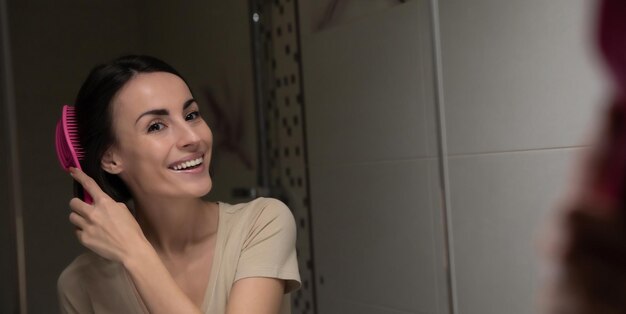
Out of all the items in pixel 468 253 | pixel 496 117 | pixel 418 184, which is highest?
pixel 496 117

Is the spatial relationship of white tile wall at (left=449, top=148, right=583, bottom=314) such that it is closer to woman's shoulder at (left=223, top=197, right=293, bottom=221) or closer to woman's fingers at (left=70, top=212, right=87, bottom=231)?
woman's shoulder at (left=223, top=197, right=293, bottom=221)

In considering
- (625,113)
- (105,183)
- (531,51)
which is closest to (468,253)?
(531,51)

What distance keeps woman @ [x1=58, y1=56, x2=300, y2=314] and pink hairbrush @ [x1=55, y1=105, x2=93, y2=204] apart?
11 millimetres

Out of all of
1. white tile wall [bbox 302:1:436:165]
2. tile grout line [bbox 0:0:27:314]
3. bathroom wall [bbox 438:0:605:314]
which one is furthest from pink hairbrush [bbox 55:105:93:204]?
bathroom wall [bbox 438:0:605:314]

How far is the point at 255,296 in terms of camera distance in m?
0.87

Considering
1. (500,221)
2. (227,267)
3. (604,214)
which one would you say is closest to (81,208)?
(227,267)

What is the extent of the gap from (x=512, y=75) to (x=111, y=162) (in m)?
0.64

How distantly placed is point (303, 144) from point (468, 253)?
0.45 meters

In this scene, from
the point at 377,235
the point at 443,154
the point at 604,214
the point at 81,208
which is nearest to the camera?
the point at 604,214

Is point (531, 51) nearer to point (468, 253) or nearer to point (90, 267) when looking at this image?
point (468, 253)

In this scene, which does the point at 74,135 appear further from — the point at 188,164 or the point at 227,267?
the point at 227,267

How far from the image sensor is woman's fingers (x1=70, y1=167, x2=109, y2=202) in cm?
91

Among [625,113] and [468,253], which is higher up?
[625,113]

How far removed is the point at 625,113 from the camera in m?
0.12
